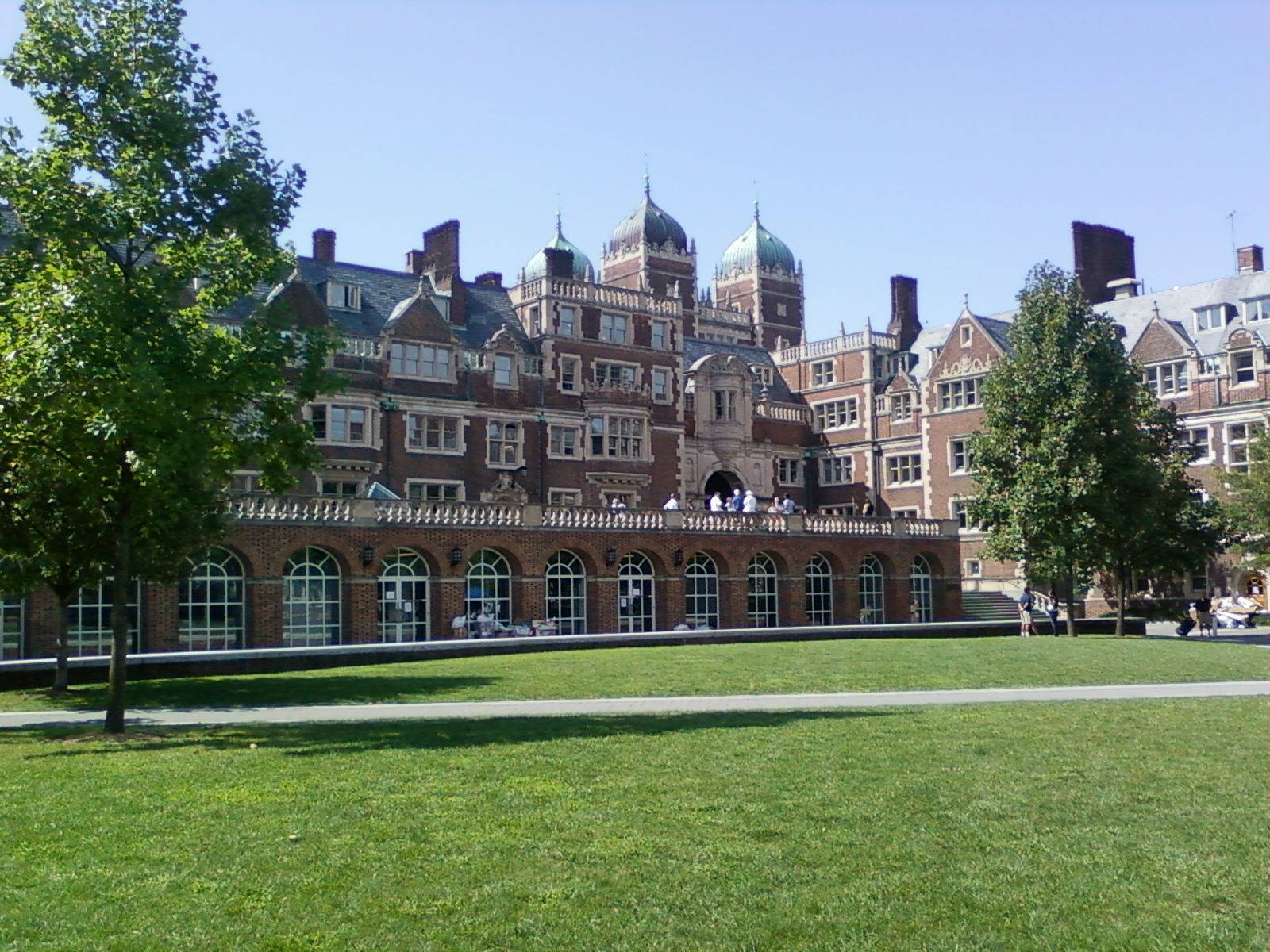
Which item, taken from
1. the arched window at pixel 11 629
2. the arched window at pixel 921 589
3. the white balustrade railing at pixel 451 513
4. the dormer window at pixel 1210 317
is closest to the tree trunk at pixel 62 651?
the arched window at pixel 11 629

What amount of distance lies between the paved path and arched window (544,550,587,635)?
2355 cm

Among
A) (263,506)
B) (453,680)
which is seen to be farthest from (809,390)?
(453,680)

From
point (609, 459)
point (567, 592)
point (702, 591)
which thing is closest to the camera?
point (567, 592)

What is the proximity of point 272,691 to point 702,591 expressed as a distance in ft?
87.7

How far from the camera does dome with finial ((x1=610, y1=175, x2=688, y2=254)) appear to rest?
96.4 meters

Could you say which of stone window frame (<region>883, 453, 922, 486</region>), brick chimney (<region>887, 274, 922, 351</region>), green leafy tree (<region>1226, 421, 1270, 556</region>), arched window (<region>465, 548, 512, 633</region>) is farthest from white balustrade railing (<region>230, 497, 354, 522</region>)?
brick chimney (<region>887, 274, 922, 351</region>)

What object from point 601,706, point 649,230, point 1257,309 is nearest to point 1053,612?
point 1257,309

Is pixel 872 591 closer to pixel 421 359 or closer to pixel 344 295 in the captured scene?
pixel 421 359

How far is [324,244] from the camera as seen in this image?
54594 millimetres

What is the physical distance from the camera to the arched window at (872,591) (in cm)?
5322

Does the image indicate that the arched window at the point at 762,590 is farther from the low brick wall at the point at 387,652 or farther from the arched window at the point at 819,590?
the low brick wall at the point at 387,652

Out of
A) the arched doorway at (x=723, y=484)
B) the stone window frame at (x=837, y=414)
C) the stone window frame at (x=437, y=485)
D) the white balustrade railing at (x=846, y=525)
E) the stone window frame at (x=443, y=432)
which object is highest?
the stone window frame at (x=837, y=414)

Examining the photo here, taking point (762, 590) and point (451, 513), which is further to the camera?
point (762, 590)

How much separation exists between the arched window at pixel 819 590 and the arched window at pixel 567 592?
1019 cm
